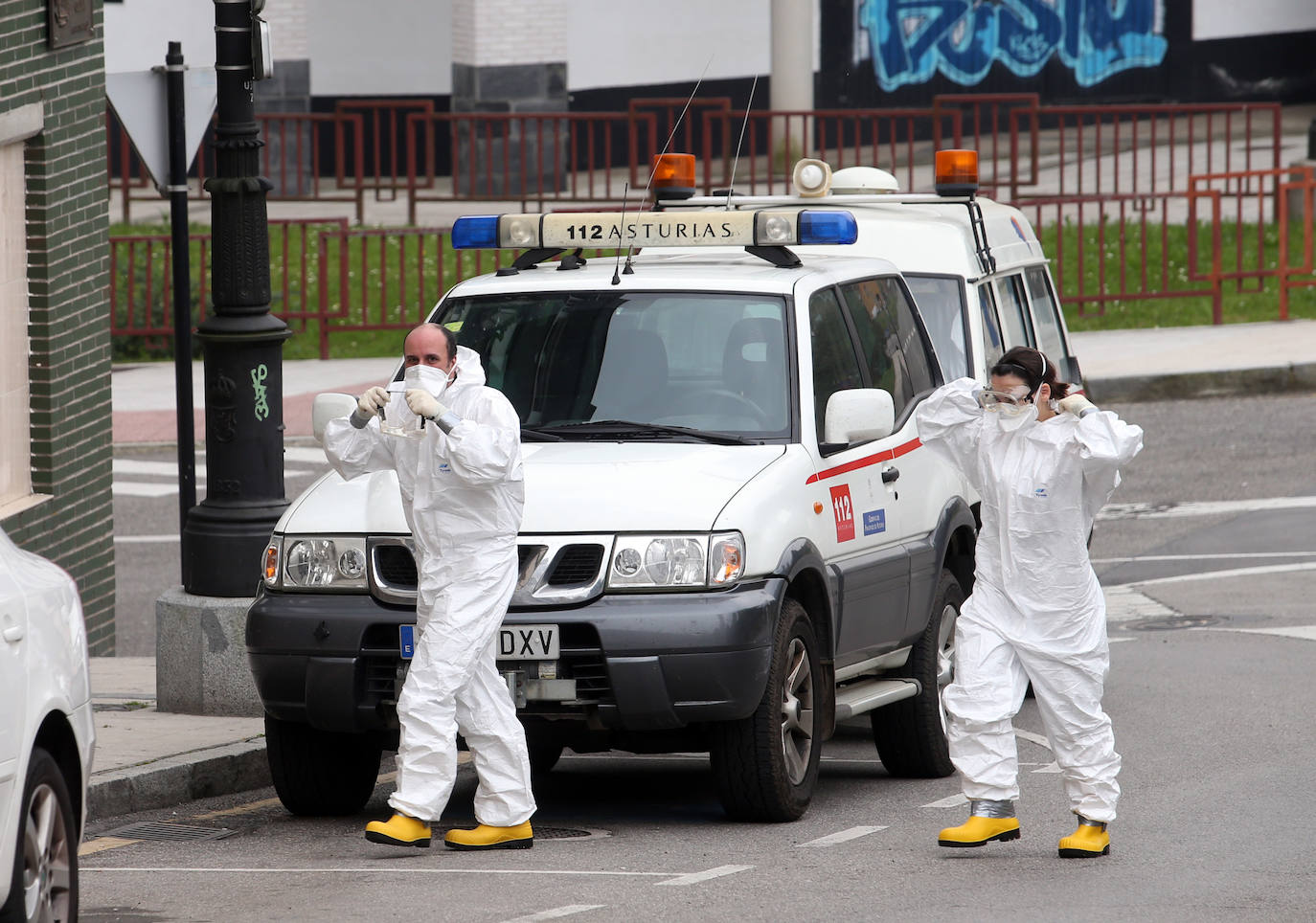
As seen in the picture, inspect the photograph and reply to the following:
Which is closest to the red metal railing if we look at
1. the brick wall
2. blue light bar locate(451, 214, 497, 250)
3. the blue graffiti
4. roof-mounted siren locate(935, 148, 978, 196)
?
the blue graffiti

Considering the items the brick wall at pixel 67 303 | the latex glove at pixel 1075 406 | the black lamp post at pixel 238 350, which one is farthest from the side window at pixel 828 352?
the brick wall at pixel 67 303

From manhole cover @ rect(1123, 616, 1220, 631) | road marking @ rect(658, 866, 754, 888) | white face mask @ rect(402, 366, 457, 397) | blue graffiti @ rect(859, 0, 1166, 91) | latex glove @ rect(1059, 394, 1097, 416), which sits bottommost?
manhole cover @ rect(1123, 616, 1220, 631)

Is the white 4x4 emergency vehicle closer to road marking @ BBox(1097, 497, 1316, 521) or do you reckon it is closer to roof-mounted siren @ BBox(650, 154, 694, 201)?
roof-mounted siren @ BBox(650, 154, 694, 201)

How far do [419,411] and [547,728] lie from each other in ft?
3.90

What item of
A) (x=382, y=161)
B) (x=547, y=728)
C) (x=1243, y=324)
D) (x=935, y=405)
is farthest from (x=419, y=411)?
(x=382, y=161)

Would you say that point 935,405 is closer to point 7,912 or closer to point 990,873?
point 990,873

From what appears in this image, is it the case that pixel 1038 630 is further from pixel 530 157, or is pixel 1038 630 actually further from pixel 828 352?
pixel 530 157

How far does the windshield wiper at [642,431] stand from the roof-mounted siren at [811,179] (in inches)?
139

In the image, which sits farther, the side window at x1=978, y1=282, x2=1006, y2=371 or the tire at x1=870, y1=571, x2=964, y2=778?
the side window at x1=978, y1=282, x2=1006, y2=371

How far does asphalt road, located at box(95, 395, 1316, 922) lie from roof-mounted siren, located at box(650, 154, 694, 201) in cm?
283

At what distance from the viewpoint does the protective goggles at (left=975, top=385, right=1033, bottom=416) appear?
24.3 ft

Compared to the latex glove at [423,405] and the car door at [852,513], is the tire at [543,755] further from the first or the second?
the latex glove at [423,405]

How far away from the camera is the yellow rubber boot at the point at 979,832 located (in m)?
7.33

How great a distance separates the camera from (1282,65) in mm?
35312
